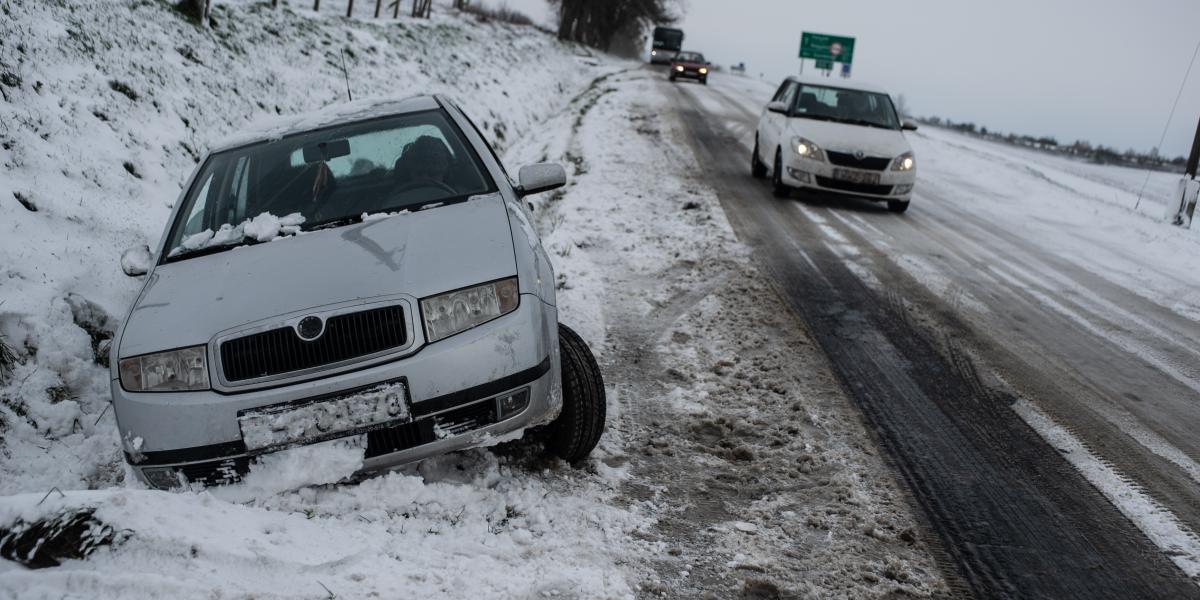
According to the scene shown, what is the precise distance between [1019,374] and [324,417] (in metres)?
4.16

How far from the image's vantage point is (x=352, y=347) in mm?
2799

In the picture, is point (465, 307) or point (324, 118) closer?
point (465, 307)

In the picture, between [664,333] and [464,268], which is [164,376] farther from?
[664,333]

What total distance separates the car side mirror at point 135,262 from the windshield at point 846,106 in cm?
886

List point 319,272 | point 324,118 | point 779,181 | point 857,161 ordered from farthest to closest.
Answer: point 779,181 → point 857,161 → point 324,118 → point 319,272

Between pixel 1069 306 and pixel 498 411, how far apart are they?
560cm

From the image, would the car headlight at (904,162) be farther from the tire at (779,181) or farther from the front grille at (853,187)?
the tire at (779,181)

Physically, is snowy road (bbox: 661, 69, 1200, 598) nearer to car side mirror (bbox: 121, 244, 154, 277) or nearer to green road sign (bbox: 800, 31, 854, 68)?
car side mirror (bbox: 121, 244, 154, 277)

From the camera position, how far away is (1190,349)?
559cm

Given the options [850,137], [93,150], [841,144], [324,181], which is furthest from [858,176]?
[93,150]

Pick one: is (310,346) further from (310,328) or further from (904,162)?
(904,162)

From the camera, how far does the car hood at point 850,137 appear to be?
31.8 ft

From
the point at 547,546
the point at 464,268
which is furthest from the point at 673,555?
the point at 464,268

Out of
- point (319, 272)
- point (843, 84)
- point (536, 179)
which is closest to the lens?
point (319, 272)
